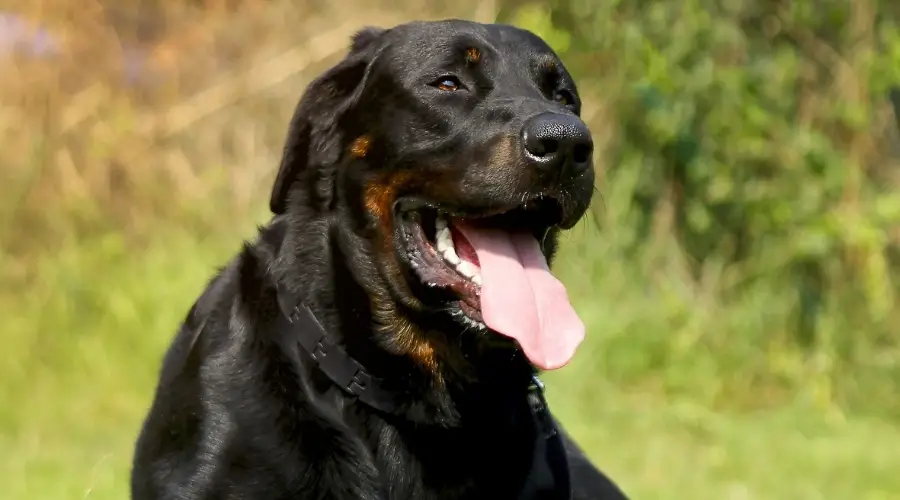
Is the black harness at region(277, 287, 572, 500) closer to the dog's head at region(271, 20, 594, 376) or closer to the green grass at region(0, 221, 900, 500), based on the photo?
the dog's head at region(271, 20, 594, 376)

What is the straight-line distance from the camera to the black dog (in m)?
2.62

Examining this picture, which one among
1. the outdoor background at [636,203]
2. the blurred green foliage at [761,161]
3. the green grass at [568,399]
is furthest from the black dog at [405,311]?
the blurred green foliage at [761,161]

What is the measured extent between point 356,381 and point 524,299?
1.51 ft

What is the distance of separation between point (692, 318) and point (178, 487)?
4515mm

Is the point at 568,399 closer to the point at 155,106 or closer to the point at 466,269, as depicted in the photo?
the point at 466,269

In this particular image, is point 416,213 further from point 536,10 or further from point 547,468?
point 536,10

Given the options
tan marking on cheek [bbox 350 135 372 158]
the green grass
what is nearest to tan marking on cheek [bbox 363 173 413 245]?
tan marking on cheek [bbox 350 135 372 158]

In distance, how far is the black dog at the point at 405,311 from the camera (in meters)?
2.62

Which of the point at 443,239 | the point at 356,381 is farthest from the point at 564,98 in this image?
the point at 356,381

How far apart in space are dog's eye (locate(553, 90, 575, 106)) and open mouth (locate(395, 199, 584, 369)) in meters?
0.43

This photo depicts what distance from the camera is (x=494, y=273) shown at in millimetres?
2674

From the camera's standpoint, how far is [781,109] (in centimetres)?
702

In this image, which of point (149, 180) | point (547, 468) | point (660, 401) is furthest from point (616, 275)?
point (547, 468)

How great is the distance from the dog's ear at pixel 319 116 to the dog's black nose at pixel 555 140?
63 centimetres
